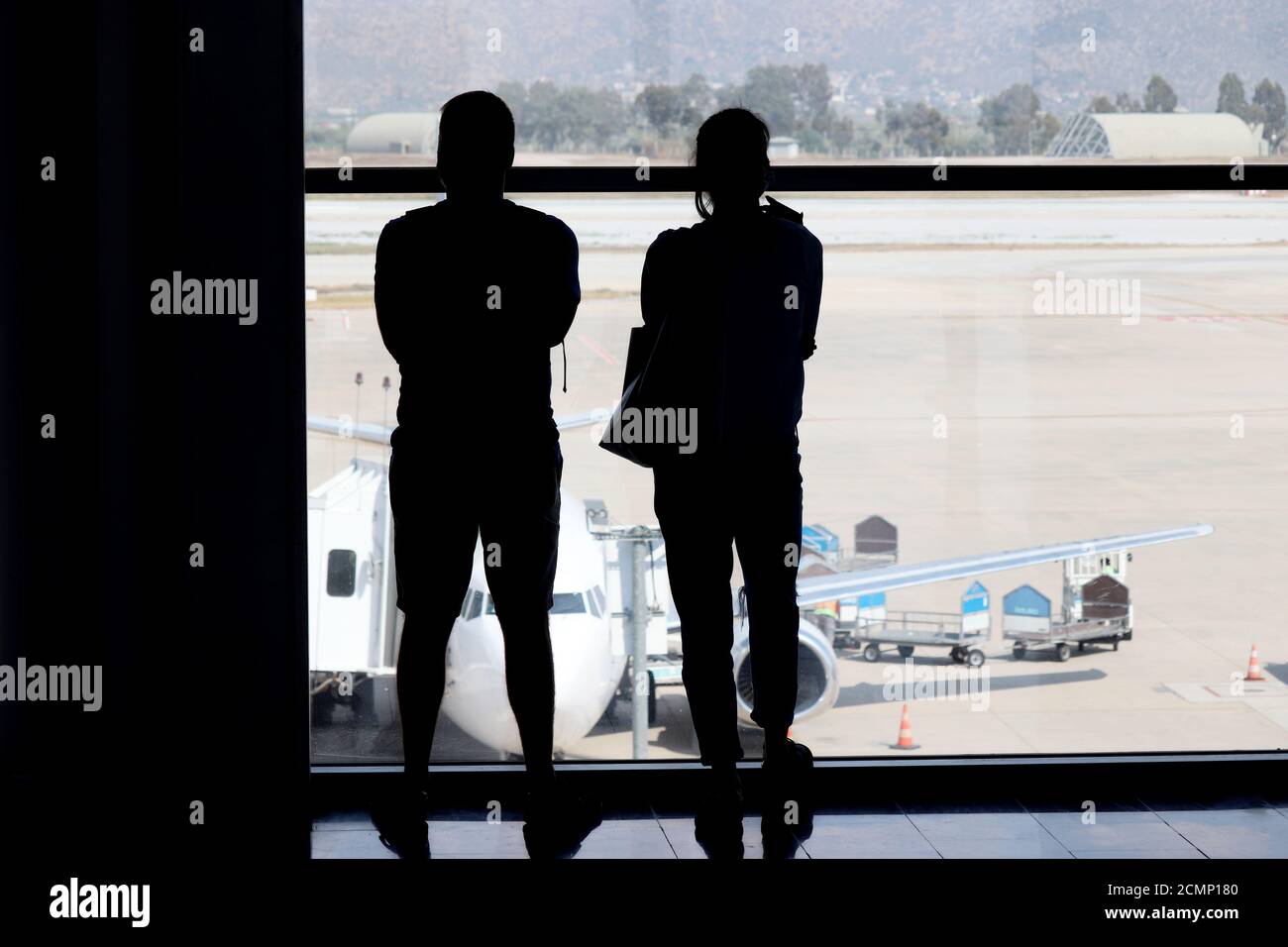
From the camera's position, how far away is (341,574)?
2.96 m

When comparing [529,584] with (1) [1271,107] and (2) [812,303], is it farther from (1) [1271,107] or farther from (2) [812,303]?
(1) [1271,107]

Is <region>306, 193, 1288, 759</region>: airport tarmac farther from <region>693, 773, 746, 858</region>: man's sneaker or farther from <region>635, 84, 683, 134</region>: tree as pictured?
<region>693, 773, 746, 858</region>: man's sneaker

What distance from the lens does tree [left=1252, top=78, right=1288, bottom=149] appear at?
8.64 feet

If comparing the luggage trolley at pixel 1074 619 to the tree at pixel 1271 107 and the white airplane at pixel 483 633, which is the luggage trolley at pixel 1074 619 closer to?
the white airplane at pixel 483 633

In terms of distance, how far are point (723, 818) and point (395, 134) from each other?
1.64m

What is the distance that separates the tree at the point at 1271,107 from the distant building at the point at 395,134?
1950 millimetres

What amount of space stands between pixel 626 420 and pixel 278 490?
80 cm

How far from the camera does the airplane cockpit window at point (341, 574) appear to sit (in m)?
2.84

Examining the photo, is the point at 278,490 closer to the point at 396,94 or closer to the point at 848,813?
the point at 396,94

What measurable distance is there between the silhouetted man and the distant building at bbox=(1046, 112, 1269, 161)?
1397mm

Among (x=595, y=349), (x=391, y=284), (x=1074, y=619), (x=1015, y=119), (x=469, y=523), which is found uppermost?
(x=1015, y=119)

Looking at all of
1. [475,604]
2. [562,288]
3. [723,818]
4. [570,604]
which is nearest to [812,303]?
[562,288]
